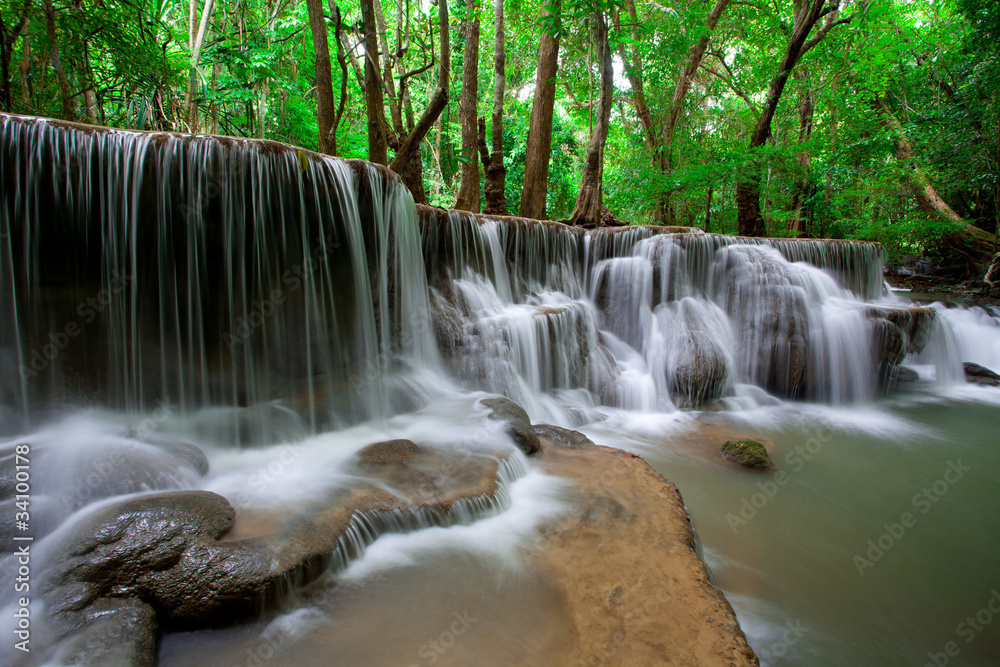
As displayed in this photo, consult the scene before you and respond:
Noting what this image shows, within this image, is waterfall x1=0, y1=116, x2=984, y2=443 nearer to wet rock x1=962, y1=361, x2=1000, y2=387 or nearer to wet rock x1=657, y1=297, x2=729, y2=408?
wet rock x1=657, y1=297, x2=729, y2=408

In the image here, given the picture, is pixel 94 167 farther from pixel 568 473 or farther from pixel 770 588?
pixel 770 588

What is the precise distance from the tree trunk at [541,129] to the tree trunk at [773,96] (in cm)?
481

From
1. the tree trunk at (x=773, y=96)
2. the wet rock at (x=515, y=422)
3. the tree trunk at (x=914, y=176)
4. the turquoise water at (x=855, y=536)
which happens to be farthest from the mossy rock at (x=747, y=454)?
the tree trunk at (x=914, y=176)

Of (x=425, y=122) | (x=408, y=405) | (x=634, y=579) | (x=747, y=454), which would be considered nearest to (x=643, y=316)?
(x=747, y=454)

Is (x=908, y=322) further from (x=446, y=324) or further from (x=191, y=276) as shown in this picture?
(x=191, y=276)

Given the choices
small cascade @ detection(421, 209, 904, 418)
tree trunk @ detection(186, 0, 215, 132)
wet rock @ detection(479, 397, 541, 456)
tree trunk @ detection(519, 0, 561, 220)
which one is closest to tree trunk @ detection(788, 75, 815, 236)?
small cascade @ detection(421, 209, 904, 418)

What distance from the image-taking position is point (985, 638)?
2.64 meters

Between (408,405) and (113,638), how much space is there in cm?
322

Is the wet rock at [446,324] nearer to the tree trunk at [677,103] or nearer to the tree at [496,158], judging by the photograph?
the tree at [496,158]

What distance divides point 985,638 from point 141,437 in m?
5.77

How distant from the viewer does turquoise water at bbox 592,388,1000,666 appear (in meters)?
2.63

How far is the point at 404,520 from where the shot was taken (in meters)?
2.88

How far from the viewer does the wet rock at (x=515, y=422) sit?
3.98 metres

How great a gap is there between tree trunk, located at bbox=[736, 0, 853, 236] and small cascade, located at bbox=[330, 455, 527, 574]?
10735 millimetres
